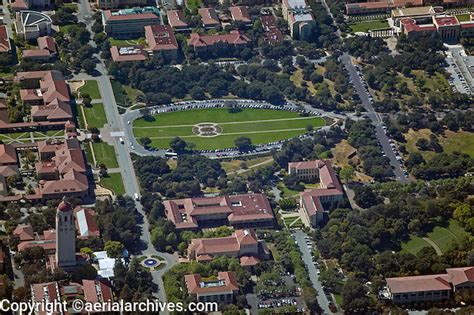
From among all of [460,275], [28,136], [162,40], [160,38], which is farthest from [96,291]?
[160,38]

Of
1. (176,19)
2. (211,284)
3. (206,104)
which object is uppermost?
(176,19)

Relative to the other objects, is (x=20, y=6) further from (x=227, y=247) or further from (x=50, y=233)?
(x=227, y=247)

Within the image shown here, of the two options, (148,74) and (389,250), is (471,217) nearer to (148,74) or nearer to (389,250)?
(389,250)

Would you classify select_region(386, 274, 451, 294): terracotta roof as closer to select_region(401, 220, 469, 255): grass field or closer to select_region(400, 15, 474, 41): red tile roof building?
select_region(401, 220, 469, 255): grass field

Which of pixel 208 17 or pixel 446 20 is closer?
pixel 446 20

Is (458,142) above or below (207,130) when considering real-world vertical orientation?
below

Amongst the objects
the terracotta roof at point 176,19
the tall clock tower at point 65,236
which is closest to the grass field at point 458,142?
the terracotta roof at point 176,19

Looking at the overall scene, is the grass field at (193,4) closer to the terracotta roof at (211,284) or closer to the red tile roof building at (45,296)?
the terracotta roof at (211,284)
